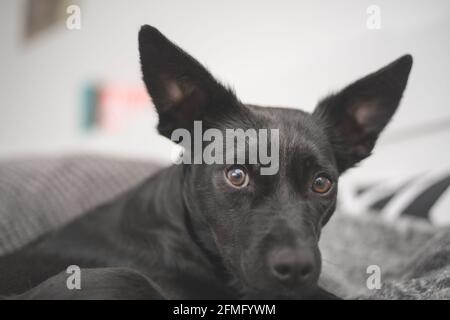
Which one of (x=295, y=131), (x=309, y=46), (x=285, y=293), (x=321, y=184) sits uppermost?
(x=309, y=46)

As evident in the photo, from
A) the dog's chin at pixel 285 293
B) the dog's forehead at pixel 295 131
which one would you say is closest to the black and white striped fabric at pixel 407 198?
the dog's forehead at pixel 295 131

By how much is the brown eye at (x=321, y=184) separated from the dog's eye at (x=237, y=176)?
0.20m

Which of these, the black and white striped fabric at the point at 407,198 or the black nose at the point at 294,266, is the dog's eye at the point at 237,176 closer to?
the black nose at the point at 294,266

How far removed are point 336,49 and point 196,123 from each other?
1.10 m

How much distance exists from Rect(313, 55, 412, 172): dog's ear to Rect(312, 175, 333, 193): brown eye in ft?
0.67

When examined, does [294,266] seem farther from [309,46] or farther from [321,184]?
[309,46]

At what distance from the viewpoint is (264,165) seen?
1341 mm

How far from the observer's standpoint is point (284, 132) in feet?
4.67

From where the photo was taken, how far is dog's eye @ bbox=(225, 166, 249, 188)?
136 cm

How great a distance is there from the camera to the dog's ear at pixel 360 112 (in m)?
1.54

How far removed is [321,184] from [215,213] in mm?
309

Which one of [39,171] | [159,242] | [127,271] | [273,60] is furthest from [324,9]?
[39,171]

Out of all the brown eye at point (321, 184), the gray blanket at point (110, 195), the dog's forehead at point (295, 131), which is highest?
the dog's forehead at point (295, 131)

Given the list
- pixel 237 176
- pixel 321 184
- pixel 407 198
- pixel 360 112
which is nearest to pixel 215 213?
pixel 237 176
